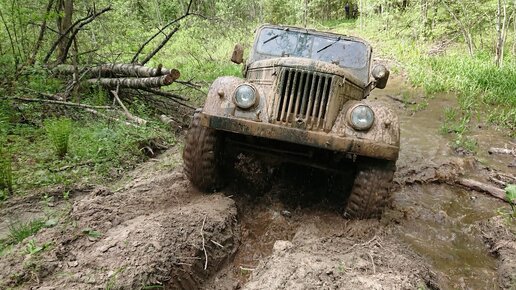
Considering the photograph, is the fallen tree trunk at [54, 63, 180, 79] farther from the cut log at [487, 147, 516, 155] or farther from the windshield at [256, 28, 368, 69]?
the cut log at [487, 147, 516, 155]

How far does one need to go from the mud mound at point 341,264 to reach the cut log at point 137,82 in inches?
144

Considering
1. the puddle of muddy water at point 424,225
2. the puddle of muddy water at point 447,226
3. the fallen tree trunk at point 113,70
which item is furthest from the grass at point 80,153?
the puddle of muddy water at point 447,226

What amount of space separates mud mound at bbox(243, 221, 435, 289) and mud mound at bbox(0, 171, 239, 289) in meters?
0.49

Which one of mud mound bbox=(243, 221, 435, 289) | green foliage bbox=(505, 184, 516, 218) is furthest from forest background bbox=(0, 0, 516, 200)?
mud mound bbox=(243, 221, 435, 289)

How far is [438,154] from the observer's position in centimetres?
675

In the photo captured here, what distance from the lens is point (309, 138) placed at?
3691 mm

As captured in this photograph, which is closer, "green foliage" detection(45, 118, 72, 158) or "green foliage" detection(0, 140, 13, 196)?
"green foliage" detection(0, 140, 13, 196)

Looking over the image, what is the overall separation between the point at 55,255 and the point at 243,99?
1977 millimetres

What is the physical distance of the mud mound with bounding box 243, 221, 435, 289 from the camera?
8.92ft

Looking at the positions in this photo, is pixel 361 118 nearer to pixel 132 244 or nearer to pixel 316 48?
pixel 316 48

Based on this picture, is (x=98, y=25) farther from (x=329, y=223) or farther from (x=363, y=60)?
(x=329, y=223)

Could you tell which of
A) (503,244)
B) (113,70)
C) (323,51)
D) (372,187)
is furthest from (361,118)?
(113,70)

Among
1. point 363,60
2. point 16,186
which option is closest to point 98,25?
point 16,186

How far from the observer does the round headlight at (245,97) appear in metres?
3.85
